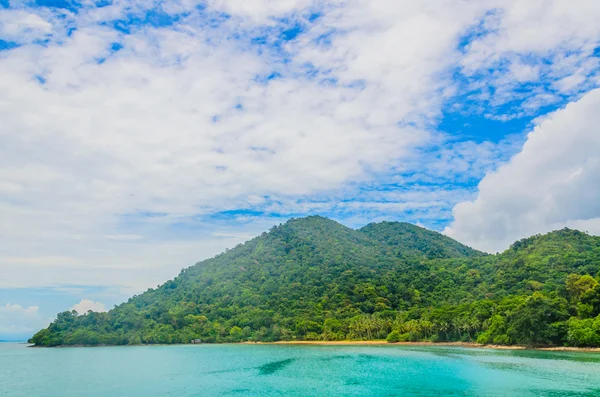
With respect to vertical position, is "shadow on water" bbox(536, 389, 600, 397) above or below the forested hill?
below

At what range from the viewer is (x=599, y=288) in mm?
58000

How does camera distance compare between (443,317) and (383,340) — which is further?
(383,340)

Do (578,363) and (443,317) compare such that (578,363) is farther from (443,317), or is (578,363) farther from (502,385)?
(443,317)

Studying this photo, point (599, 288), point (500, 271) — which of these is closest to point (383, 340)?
point (500, 271)

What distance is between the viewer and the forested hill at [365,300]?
63.2 metres

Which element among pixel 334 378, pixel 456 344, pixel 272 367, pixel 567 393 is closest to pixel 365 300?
pixel 456 344

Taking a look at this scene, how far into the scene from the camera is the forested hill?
63.2m

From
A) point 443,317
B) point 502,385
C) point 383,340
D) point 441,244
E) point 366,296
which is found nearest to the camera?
point 502,385

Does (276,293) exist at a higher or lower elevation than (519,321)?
higher

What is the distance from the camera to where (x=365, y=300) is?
114 meters

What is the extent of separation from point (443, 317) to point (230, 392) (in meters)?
57.3

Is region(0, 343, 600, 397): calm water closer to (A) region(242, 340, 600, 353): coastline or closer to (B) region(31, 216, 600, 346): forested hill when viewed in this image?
(A) region(242, 340, 600, 353): coastline

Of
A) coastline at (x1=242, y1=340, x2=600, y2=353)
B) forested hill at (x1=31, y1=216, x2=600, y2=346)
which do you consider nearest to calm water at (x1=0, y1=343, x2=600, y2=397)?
coastline at (x1=242, y1=340, x2=600, y2=353)

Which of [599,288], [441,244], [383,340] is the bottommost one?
[383,340]
